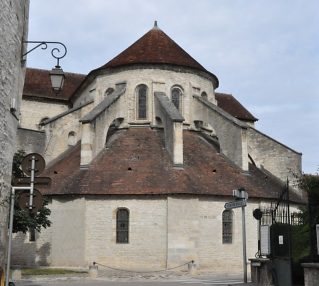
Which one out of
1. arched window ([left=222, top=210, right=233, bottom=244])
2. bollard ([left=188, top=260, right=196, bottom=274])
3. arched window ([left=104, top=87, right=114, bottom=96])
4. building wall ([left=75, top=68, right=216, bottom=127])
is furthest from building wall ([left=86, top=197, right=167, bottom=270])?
arched window ([left=104, top=87, right=114, bottom=96])

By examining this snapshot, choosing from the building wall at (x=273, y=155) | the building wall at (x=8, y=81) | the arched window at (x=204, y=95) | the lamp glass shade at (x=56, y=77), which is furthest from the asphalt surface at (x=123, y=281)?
the arched window at (x=204, y=95)

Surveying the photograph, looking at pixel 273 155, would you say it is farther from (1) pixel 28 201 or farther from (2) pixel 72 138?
(1) pixel 28 201

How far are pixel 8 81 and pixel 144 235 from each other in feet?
50.7

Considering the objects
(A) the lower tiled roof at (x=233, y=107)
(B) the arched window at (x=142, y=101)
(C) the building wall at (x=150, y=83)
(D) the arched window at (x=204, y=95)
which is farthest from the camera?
(A) the lower tiled roof at (x=233, y=107)

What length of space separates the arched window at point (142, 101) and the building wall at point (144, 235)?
24.3 ft

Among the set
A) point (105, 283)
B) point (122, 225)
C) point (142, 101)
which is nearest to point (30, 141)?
point (142, 101)

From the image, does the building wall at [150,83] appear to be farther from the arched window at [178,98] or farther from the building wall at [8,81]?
the building wall at [8,81]

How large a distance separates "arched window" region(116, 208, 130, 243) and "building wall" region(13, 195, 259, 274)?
246 millimetres

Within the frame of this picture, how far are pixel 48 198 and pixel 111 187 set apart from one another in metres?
3.43

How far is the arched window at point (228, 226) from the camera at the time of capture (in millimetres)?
26359

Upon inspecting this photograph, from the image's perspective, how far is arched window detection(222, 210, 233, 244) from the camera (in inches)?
1038

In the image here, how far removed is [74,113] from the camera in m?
32.0

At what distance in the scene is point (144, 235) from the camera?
25.2m

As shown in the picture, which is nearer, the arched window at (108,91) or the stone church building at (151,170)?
the stone church building at (151,170)
